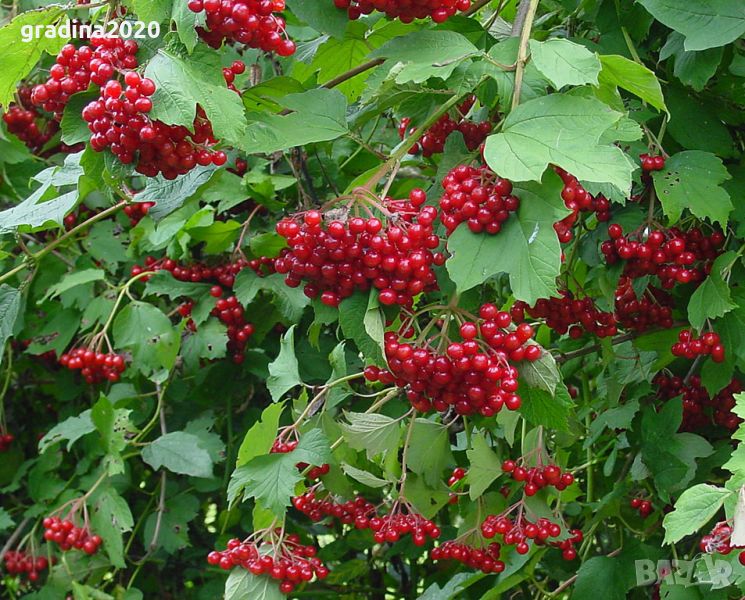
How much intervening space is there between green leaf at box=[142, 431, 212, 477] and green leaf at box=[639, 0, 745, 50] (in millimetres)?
1582

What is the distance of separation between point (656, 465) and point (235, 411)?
52.8 inches

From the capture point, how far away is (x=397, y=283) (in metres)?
1.30

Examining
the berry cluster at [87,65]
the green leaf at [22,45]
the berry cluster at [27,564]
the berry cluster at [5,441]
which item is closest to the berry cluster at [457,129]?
the berry cluster at [87,65]

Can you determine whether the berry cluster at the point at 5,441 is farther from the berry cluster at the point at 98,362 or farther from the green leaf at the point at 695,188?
the green leaf at the point at 695,188

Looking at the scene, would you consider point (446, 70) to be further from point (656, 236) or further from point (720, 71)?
point (720, 71)

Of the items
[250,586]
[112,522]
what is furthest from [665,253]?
[112,522]

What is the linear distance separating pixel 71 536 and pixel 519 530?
1403 mm

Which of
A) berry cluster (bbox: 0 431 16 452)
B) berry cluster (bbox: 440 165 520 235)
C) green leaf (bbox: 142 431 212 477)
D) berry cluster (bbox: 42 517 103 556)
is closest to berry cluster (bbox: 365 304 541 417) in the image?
berry cluster (bbox: 440 165 520 235)

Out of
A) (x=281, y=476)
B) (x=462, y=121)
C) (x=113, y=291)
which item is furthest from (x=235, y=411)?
(x=462, y=121)

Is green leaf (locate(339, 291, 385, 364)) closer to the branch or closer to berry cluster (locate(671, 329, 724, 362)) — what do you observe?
the branch

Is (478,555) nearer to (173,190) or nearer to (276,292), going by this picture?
(276,292)

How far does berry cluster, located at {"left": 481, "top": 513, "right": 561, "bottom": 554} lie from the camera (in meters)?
1.78

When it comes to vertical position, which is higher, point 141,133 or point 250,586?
point 141,133

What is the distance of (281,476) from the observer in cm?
159
